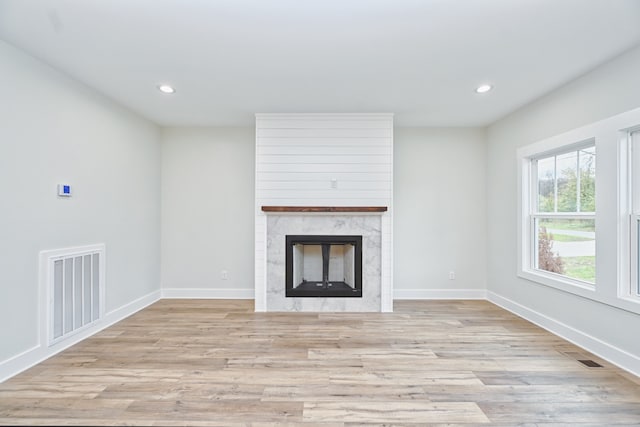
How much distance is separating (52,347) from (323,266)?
111 inches

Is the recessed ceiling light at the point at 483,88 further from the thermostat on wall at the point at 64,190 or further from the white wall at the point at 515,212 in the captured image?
the thermostat on wall at the point at 64,190

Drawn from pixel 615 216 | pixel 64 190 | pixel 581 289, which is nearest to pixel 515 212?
pixel 581 289

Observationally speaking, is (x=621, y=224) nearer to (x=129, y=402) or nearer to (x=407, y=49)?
(x=407, y=49)

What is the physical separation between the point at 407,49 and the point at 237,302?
3650 millimetres

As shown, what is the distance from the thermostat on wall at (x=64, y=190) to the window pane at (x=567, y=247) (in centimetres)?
466

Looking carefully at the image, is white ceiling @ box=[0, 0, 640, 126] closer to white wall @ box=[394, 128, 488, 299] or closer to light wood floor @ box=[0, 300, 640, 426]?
white wall @ box=[394, 128, 488, 299]

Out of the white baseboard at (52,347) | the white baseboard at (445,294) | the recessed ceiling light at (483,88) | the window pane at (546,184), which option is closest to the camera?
the white baseboard at (52,347)

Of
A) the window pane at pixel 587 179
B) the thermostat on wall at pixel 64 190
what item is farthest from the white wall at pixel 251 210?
the thermostat on wall at pixel 64 190

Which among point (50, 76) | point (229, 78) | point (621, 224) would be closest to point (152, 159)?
point (50, 76)

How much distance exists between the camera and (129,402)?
2.12 m

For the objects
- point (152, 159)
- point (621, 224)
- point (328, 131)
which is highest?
point (328, 131)

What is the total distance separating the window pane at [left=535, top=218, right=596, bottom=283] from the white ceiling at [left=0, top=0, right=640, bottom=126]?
1360mm

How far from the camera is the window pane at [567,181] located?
128 inches

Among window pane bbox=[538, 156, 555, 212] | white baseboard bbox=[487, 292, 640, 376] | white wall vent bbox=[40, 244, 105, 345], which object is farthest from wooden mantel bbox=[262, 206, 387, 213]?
white baseboard bbox=[487, 292, 640, 376]
